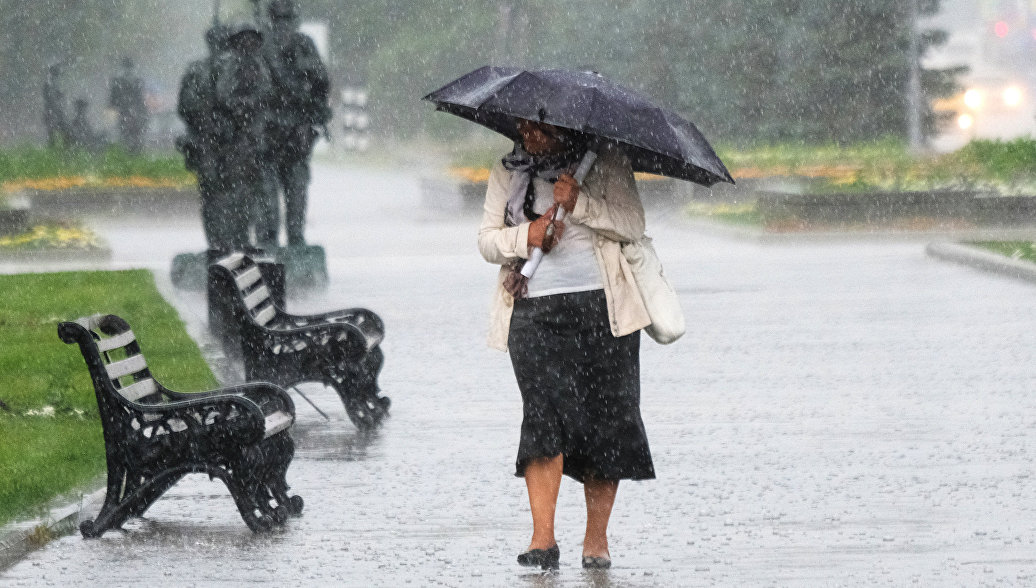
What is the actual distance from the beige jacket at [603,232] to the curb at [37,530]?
1.83 m

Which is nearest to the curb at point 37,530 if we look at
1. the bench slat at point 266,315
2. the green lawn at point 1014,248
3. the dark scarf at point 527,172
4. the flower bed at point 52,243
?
the dark scarf at point 527,172

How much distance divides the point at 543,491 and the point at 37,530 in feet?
6.26

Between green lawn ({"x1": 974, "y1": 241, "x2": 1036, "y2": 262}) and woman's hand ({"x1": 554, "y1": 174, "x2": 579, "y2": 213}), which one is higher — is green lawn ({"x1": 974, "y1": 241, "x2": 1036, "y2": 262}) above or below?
below

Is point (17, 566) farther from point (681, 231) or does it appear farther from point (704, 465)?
point (681, 231)

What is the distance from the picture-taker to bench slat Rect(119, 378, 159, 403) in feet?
22.6

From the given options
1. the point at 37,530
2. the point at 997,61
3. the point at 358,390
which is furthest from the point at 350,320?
the point at 997,61

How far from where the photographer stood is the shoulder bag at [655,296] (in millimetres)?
5855

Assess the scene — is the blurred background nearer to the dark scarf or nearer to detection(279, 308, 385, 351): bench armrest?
detection(279, 308, 385, 351): bench armrest

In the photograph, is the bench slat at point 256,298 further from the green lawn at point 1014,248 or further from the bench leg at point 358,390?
the green lawn at point 1014,248

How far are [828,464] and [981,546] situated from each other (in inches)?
63.7

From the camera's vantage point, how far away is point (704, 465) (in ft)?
26.1

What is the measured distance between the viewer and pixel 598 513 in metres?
6.01

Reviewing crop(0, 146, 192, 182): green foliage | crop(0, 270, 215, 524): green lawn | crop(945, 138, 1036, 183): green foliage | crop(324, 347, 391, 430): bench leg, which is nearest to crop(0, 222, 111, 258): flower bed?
crop(0, 270, 215, 524): green lawn

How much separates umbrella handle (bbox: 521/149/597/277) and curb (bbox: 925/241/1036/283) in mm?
11857
